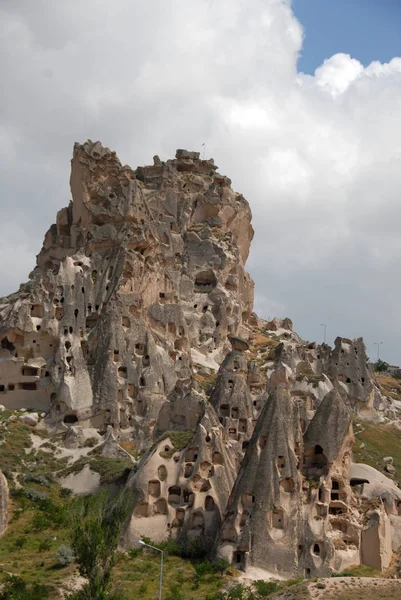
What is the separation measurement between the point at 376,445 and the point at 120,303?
91.2 feet

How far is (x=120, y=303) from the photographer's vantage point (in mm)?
77250

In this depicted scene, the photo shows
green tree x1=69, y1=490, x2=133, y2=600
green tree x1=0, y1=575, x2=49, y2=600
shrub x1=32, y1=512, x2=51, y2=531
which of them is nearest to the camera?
green tree x1=69, y1=490, x2=133, y2=600

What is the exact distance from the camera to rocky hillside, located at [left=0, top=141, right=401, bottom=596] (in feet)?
168

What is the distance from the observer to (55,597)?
1753 inches

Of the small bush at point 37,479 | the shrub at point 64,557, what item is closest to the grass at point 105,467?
the small bush at point 37,479

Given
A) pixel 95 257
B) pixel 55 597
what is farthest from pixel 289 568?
pixel 95 257

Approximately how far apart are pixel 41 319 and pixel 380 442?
1354 inches

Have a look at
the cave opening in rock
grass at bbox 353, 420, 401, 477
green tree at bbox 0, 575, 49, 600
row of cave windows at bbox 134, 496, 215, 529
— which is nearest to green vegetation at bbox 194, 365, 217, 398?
the cave opening in rock

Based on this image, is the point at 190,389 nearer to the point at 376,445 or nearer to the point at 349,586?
the point at 376,445

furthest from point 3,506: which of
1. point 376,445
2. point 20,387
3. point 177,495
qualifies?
point 376,445

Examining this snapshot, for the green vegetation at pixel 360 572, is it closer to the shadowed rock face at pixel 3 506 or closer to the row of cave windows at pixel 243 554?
the row of cave windows at pixel 243 554

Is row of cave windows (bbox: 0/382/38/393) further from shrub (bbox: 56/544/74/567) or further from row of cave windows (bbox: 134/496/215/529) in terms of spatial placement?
shrub (bbox: 56/544/74/567)

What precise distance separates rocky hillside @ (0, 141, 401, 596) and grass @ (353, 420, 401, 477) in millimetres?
274

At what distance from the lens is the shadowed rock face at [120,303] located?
Answer: 239 ft
